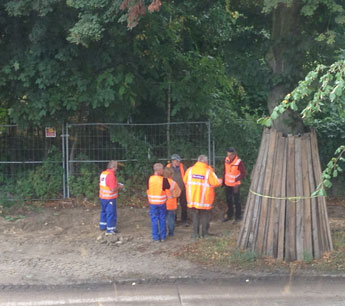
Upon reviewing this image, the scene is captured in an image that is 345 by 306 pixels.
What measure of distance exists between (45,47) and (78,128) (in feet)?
7.99

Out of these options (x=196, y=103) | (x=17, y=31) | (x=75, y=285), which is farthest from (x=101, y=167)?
(x=75, y=285)

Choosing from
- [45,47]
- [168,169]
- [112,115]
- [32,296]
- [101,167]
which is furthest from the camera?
[101,167]

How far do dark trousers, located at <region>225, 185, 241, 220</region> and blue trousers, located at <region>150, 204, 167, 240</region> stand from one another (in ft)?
6.19

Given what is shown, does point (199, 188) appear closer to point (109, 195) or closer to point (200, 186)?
point (200, 186)

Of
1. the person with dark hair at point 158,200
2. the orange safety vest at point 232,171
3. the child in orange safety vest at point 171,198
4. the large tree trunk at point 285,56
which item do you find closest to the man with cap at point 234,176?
the orange safety vest at point 232,171

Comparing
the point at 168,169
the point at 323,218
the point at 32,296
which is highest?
the point at 168,169

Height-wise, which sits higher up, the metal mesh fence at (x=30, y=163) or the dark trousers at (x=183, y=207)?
the metal mesh fence at (x=30, y=163)

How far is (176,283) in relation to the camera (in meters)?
8.07

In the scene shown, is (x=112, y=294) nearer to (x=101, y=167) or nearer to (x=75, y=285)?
(x=75, y=285)

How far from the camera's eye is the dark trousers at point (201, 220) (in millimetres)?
10203

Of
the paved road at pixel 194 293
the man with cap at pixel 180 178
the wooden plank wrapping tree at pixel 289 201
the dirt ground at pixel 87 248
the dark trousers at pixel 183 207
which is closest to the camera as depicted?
the paved road at pixel 194 293

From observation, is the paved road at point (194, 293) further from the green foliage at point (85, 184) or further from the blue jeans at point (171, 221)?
the green foliage at point (85, 184)

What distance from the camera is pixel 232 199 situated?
11703 millimetres

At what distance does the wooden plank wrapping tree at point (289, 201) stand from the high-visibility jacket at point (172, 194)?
1.88 meters
